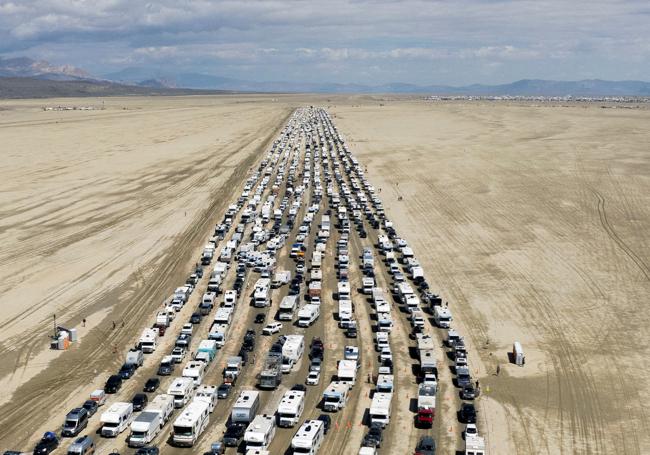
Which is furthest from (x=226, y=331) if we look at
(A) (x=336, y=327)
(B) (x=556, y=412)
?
(B) (x=556, y=412)

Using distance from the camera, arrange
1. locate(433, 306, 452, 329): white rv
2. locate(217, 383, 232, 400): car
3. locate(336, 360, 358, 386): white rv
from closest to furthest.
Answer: locate(217, 383, 232, 400): car < locate(336, 360, 358, 386): white rv < locate(433, 306, 452, 329): white rv

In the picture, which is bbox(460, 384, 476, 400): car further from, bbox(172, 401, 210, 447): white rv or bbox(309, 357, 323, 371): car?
bbox(172, 401, 210, 447): white rv

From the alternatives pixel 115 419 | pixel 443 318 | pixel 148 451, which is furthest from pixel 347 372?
pixel 115 419

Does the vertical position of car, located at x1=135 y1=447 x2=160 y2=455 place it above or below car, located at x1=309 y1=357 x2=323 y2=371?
above

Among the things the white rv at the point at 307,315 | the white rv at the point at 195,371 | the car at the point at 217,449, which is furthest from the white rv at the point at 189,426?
the white rv at the point at 307,315

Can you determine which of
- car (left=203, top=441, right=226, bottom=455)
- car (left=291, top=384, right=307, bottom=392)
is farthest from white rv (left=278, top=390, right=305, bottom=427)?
car (left=203, top=441, right=226, bottom=455)

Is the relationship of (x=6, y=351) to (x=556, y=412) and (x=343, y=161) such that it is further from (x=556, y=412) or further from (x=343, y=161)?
(x=343, y=161)
